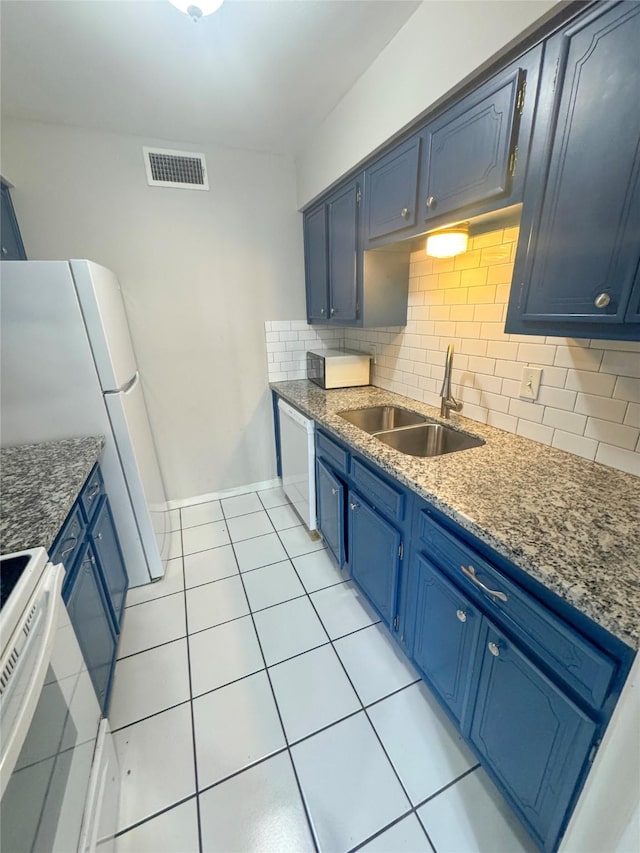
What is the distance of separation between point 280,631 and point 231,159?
2.84m

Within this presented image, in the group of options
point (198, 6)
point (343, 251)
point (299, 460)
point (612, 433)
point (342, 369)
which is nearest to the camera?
point (198, 6)

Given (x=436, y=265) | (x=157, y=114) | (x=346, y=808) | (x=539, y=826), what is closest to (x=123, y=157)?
(x=157, y=114)

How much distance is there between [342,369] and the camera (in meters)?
2.38

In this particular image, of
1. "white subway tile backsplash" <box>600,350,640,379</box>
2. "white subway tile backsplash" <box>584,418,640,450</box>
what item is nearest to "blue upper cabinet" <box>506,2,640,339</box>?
"white subway tile backsplash" <box>600,350,640,379</box>

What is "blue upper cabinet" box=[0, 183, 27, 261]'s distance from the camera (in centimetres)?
182

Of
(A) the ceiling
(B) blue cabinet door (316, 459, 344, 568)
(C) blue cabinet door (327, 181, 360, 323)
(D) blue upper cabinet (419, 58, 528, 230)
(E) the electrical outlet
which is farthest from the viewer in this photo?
(C) blue cabinet door (327, 181, 360, 323)

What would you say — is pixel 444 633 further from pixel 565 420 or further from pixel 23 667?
pixel 23 667

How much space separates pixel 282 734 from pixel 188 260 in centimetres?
261

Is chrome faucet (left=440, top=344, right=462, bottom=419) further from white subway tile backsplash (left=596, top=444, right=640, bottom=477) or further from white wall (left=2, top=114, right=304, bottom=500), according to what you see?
white wall (left=2, top=114, right=304, bottom=500)

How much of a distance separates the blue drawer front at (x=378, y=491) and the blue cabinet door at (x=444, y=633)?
0.19m

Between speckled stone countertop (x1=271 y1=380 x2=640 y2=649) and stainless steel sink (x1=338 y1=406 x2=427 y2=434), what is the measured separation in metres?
0.39

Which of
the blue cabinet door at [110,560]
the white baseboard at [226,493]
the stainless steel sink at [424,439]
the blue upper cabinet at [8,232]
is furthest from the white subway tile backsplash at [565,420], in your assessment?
the blue upper cabinet at [8,232]

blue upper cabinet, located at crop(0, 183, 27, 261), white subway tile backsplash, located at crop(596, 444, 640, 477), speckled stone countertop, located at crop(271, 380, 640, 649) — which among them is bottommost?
speckled stone countertop, located at crop(271, 380, 640, 649)

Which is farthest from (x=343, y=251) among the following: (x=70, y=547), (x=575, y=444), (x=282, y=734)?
(x=282, y=734)
